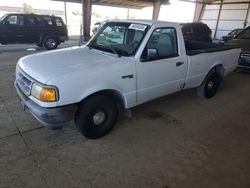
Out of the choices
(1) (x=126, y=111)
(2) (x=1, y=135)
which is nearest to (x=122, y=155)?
(1) (x=126, y=111)

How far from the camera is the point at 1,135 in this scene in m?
3.29

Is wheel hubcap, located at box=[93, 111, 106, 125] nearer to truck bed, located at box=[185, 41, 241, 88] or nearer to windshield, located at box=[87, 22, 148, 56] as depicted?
windshield, located at box=[87, 22, 148, 56]

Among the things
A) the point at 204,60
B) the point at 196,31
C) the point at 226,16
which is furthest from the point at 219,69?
the point at 226,16

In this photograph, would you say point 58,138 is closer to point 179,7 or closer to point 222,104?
point 222,104

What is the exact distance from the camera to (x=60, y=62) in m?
3.09

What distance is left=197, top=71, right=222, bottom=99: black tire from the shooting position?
16.5 ft

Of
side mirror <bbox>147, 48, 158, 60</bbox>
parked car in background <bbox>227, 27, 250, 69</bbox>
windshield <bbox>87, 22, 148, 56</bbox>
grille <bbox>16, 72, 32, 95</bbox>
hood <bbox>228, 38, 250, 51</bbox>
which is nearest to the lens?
grille <bbox>16, 72, 32, 95</bbox>

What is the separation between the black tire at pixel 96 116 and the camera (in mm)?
2988

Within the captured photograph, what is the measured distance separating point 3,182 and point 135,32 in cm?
276

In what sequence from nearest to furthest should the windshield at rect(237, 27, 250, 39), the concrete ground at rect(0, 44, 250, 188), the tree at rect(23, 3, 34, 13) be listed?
1. the concrete ground at rect(0, 44, 250, 188)
2. the windshield at rect(237, 27, 250, 39)
3. the tree at rect(23, 3, 34, 13)

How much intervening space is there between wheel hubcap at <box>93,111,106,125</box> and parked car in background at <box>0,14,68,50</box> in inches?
371

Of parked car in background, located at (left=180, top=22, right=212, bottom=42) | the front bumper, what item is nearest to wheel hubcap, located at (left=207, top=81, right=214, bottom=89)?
the front bumper

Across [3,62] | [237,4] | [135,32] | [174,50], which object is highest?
[237,4]

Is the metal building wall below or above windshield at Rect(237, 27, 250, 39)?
above
